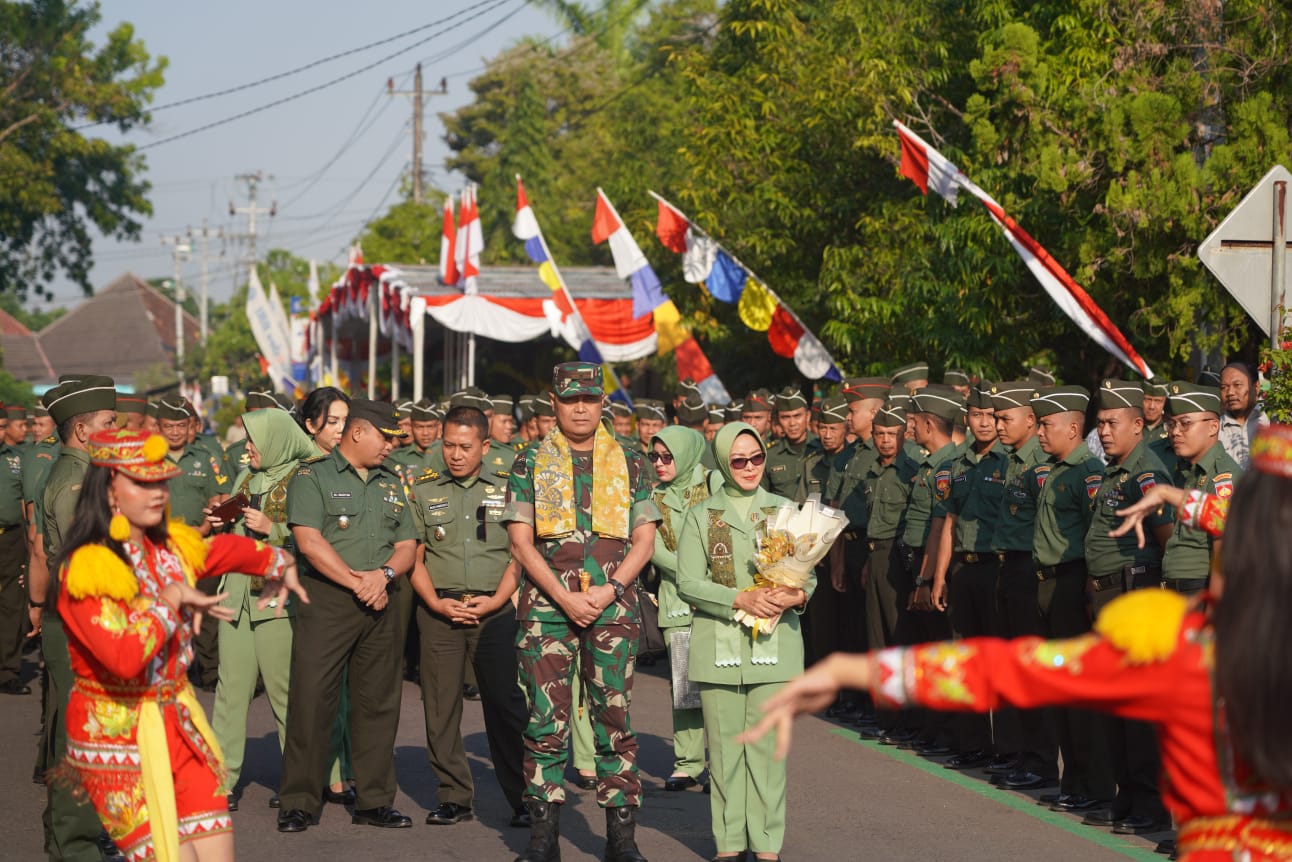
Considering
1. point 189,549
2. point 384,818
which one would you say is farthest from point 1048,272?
point 189,549

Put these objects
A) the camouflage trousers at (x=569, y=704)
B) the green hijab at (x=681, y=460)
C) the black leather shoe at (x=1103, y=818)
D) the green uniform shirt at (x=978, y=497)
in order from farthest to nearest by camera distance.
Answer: the green uniform shirt at (x=978, y=497)
the green hijab at (x=681, y=460)
the black leather shoe at (x=1103, y=818)
the camouflage trousers at (x=569, y=704)

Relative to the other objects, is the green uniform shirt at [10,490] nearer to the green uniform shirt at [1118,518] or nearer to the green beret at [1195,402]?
the green uniform shirt at [1118,518]

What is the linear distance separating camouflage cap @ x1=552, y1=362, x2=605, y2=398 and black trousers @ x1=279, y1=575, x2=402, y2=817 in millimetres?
1637

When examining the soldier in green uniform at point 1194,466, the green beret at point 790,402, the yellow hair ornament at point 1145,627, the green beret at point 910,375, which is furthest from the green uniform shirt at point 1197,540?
the green beret at point 790,402

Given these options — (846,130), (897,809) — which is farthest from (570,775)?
(846,130)

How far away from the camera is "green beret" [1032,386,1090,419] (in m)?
8.98

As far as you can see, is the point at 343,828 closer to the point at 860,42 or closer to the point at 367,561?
the point at 367,561

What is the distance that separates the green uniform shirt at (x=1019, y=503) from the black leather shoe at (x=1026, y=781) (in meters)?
1.35

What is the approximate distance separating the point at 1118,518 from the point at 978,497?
5.26 ft

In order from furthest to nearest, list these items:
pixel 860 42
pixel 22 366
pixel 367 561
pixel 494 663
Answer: pixel 22 366, pixel 860 42, pixel 494 663, pixel 367 561

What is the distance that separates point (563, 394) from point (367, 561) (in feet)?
4.81

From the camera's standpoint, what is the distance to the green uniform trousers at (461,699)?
28.0ft

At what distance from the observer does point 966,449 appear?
1064 cm

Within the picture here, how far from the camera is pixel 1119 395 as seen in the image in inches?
336
